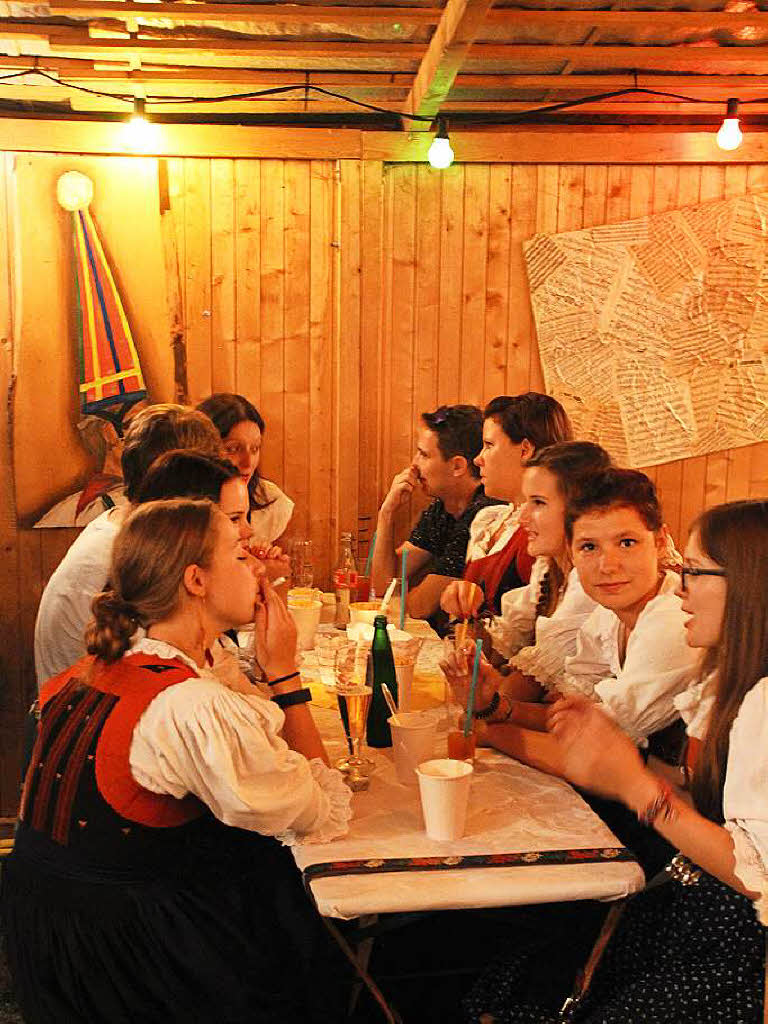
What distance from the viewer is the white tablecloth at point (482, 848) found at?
69.7 inches

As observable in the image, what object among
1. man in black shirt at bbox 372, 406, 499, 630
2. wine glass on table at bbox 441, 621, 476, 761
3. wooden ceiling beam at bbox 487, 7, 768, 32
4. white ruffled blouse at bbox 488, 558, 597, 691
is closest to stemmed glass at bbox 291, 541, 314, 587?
man in black shirt at bbox 372, 406, 499, 630

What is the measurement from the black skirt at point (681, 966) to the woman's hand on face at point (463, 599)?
1145 mm

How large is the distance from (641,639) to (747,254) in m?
2.73

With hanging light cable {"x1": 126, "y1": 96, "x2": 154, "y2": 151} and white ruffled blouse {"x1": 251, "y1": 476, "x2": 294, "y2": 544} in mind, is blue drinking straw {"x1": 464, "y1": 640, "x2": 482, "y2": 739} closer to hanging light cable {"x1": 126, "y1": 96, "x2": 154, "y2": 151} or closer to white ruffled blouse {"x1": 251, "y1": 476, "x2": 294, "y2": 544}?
white ruffled blouse {"x1": 251, "y1": 476, "x2": 294, "y2": 544}

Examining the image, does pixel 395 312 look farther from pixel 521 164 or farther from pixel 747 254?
pixel 747 254

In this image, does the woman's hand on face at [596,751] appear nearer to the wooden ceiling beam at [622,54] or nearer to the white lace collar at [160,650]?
the white lace collar at [160,650]

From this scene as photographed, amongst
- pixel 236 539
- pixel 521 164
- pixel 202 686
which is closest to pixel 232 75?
pixel 521 164

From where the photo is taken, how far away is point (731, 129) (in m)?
4.17

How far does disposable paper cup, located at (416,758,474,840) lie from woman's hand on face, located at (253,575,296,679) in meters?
0.43

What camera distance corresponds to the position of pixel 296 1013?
2039mm

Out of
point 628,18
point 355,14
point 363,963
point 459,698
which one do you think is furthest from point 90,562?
point 628,18

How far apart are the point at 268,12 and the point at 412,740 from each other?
2.38 metres

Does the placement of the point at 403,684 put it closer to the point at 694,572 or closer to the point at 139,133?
the point at 694,572

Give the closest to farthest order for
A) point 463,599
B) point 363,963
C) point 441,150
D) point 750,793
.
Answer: point 750,793 → point 363,963 → point 463,599 → point 441,150
